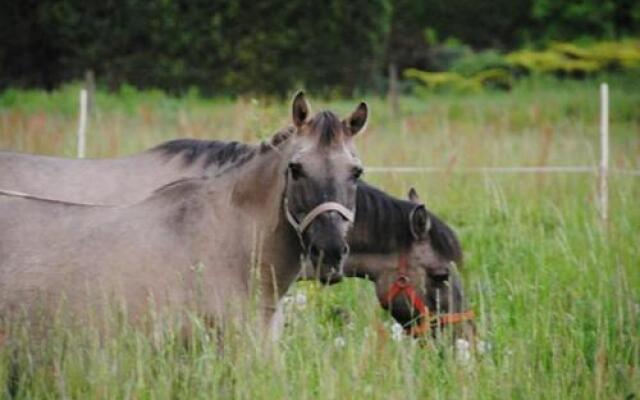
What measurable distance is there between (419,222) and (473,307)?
1.94ft

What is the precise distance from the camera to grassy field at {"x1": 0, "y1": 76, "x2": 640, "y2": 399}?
4441mm

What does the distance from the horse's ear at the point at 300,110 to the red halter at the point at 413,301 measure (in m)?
1.34

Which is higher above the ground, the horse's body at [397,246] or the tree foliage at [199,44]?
the tree foliage at [199,44]

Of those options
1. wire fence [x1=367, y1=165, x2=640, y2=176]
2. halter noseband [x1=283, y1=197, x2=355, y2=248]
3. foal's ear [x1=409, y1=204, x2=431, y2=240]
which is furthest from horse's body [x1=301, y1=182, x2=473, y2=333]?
wire fence [x1=367, y1=165, x2=640, y2=176]

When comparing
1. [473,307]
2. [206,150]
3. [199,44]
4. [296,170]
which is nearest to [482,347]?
[296,170]

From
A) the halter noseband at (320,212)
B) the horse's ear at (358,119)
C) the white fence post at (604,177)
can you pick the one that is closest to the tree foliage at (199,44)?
the white fence post at (604,177)

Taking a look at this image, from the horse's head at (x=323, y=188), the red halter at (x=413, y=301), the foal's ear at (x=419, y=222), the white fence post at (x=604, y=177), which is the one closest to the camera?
the horse's head at (x=323, y=188)

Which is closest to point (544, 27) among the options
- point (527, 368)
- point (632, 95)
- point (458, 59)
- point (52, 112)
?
point (458, 59)

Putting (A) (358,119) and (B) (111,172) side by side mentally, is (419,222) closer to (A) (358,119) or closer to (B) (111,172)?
(A) (358,119)

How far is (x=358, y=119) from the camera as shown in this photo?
5305 mm

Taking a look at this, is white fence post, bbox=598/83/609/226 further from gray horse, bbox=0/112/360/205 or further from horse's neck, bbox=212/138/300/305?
horse's neck, bbox=212/138/300/305

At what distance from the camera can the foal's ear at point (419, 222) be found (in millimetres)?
6418

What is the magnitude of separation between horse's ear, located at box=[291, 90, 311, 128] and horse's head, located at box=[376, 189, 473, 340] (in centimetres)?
136

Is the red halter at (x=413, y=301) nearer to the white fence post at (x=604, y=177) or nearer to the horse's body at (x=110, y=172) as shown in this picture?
the horse's body at (x=110, y=172)
